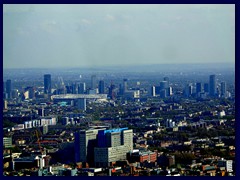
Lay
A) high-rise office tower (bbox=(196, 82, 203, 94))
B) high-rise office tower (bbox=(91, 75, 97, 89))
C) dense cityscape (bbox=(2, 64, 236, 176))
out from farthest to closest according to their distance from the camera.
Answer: high-rise office tower (bbox=(196, 82, 203, 94)), high-rise office tower (bbox=(91, 75, 97, 89)), dense cityscape (bbox=(2, 64, 236, 176))

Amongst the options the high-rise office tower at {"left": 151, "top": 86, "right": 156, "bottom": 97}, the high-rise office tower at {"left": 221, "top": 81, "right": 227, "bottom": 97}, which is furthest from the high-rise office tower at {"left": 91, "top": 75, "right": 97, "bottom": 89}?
the high-rise office tower at {"left": 221, "top": 81, "right": 227, "bottom": 97}

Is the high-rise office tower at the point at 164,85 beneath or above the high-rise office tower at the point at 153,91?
above

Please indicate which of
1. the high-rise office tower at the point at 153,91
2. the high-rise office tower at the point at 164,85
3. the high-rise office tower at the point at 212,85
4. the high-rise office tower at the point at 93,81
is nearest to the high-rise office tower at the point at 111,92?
the high-rise office tower at the point at 93,81

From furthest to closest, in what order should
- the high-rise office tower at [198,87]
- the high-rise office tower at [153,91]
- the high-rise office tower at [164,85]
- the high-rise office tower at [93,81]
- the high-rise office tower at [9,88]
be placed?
the high-rise office tower at [153,91] → the high-rise office tower at [198,87] → the high-rise office tower at [164,85] → the high-rise office tower at [93,81] → the high-rise office tower at [9,88]

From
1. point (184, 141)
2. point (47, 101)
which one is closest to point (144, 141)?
point (184, 141)

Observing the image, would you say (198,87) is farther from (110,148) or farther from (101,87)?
(110,148)

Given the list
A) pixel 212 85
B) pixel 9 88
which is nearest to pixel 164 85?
pixel 212 85

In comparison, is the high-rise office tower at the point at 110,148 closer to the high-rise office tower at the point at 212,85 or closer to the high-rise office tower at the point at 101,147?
the high-rise office tower at the point at 101,147

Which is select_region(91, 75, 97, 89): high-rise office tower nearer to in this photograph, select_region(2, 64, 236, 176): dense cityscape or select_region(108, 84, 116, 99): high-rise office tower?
select_region(2, 64, 236, 176): dense cityscape
